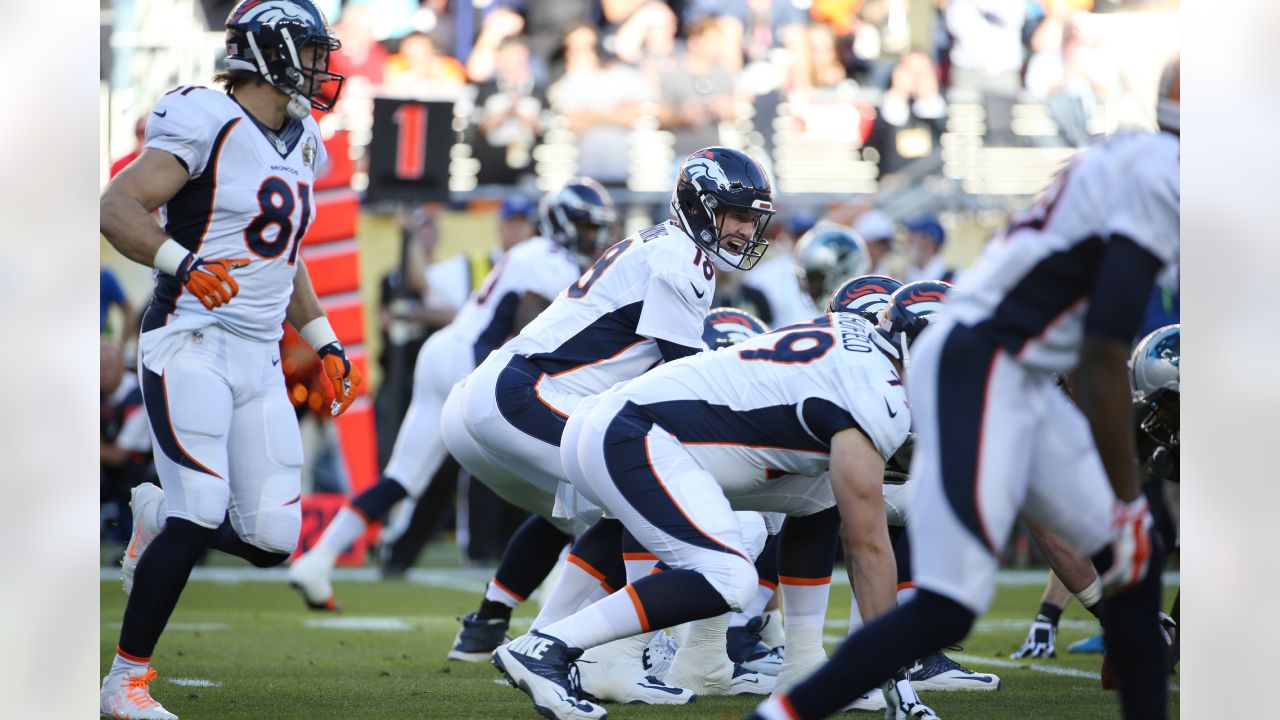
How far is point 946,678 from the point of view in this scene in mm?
4980

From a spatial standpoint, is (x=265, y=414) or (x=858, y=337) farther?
(x=265, y=414)

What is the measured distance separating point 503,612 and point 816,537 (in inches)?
61.9

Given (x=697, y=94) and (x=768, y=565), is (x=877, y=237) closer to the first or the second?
(x=697, y=94)

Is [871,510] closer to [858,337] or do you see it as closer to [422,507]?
[858,337]

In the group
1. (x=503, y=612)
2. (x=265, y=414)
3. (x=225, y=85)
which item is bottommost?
(x=503, y=612)

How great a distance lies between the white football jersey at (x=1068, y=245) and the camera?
116 inches

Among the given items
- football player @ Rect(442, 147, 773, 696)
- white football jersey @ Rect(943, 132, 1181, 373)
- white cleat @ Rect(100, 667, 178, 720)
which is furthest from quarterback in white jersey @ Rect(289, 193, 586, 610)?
white football jersey @ Rect(943, 132, 1181, 373)

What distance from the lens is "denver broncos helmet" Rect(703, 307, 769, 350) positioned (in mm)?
5496

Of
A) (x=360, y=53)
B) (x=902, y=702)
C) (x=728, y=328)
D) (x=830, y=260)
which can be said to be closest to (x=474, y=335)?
(x=830, y=260)

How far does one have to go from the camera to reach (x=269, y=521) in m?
4.56

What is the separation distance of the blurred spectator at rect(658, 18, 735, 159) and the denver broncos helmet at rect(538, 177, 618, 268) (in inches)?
247

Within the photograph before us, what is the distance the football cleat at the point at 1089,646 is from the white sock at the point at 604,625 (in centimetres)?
287

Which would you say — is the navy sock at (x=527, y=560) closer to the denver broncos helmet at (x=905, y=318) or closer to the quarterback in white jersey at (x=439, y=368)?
the quarterback in white jersey at (x=439, y=368)
